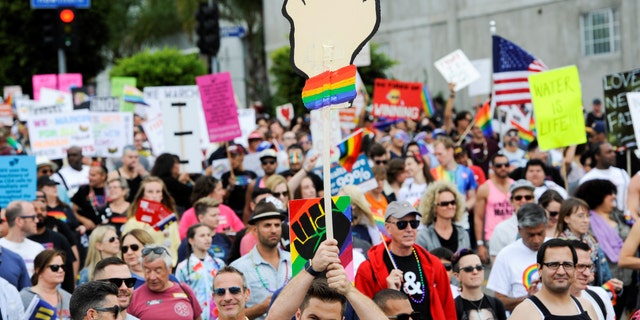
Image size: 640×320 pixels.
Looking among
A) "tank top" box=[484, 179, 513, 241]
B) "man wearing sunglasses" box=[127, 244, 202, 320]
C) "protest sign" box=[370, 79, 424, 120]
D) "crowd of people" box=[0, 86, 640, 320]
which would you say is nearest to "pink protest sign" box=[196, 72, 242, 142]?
"crowd of people" box=[0, 86, 640, 320]

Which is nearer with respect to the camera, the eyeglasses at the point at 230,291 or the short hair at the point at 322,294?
the short hair at the point at 322,294

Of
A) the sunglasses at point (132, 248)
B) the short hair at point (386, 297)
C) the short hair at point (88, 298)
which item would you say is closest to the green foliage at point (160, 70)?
the sunglasses at point (132, 248)

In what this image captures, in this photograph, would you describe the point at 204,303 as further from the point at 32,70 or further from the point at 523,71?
the point at 32,70

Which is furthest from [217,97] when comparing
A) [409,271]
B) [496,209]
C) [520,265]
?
[409,271]

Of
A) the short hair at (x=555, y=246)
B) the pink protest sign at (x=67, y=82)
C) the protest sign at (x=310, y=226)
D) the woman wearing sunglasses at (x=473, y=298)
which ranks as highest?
the pink protest sign at (x=67, y=82)

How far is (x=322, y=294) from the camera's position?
600 centimetres

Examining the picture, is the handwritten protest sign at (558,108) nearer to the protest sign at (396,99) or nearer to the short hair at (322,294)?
the protest sign at (396,99)

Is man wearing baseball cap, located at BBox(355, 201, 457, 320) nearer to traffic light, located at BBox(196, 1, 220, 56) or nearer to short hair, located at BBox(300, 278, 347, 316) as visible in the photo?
short hair, located at BBox(300, 278, 347, 316)

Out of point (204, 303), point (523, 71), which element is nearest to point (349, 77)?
point (204, 303)

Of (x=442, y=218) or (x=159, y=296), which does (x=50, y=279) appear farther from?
(x=442, y=218)

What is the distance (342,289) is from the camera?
573 centimetres

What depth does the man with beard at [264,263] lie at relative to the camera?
28.9 feet

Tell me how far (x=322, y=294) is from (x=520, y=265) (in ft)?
11.2

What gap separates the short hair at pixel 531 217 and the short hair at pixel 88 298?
3.65m
